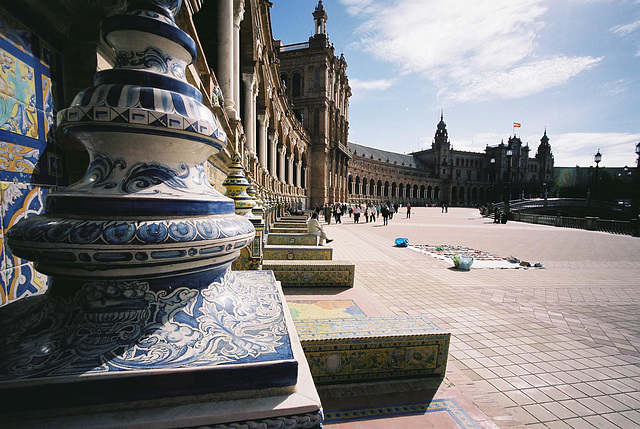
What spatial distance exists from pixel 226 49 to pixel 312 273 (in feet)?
18.4

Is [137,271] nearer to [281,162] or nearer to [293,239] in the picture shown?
[293,239]

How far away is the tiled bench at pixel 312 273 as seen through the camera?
550cm

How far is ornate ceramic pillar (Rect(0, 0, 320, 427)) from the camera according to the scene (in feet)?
2.81

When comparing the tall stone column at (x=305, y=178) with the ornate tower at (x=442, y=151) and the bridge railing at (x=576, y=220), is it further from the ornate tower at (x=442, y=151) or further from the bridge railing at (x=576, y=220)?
the ornate tower at (x=442, y=151)

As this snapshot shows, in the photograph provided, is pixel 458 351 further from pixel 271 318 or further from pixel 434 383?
pixel 271 318

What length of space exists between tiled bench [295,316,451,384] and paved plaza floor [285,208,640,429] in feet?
0.38

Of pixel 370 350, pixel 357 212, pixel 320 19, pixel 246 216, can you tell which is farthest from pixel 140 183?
pixel 320 19

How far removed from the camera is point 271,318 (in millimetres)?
1276

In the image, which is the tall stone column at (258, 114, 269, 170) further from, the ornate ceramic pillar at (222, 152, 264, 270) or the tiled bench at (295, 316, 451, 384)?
the tiled bench at (295, 316, 451, 384)

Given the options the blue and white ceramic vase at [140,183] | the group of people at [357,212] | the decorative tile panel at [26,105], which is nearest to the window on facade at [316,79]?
the group of people at [357,212]

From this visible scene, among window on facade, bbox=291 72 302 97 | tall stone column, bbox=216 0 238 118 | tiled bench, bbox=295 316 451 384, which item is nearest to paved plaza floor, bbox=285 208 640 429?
tiled bench, bbox=295 316 451 384

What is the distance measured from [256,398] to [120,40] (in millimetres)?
1502

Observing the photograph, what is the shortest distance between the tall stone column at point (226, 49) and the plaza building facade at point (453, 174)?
206 ft

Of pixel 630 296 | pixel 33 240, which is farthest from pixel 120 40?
pixel 630 296
